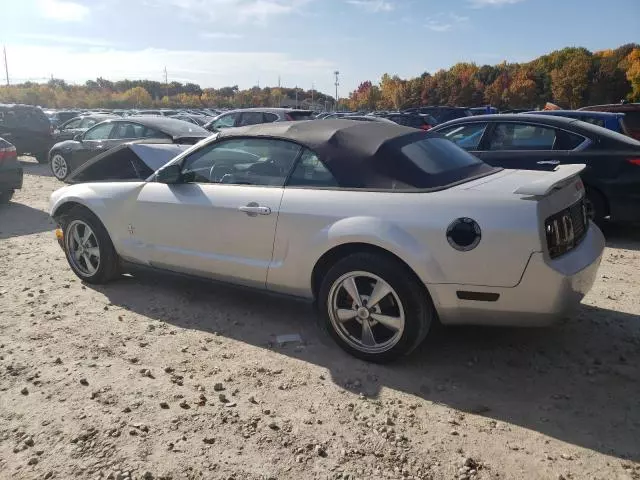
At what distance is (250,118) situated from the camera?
14.1 metres

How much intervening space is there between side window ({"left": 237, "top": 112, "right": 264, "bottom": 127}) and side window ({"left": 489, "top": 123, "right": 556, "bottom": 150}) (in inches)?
297

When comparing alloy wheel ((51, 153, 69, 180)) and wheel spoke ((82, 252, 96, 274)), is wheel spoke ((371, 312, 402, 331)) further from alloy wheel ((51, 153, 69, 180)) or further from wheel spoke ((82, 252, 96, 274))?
alloy wheel ((51, 153, 69, 180))

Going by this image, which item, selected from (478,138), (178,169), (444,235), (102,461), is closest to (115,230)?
(178,169)

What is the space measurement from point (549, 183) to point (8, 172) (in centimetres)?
927

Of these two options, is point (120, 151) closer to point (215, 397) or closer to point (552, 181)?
point (215, 397)

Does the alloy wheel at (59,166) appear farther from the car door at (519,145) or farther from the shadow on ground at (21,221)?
the car door at (519,145)

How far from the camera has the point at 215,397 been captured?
333 centimetres

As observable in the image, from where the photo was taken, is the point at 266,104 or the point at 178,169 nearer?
the point at 178,169

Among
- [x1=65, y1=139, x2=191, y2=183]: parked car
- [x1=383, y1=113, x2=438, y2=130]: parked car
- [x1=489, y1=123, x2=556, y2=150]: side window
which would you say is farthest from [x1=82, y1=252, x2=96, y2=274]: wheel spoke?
[x1=383, y1=113, x2=438, y2=130]: parked car

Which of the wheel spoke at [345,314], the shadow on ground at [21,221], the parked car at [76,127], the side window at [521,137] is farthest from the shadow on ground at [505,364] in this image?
the parked car at [76,127]

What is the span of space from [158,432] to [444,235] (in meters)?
1.97

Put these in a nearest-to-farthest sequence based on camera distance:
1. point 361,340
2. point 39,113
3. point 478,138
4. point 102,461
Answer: point 102,461, point 361,340, point 478,138, point 39,113

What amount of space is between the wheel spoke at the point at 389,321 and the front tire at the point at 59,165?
37.6 feet

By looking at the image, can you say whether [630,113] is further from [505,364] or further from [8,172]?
[8,172]
